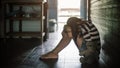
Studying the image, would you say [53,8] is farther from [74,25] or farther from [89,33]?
[89,33]

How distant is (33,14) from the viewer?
5.54 m

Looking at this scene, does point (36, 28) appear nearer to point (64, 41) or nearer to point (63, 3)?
point (64, 41)

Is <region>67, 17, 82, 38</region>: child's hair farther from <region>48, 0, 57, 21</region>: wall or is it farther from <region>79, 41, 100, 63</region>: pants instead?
<region>48, 0, 57, 21</region>: wall

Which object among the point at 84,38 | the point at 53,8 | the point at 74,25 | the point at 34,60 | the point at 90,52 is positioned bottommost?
the point at 34,60

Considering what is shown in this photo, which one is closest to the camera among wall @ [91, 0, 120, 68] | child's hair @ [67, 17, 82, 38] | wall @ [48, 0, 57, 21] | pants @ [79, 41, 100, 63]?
wall @ [91, 0, 120, 68]

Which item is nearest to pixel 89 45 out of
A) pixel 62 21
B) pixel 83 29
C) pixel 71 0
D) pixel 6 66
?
pixel 83 29

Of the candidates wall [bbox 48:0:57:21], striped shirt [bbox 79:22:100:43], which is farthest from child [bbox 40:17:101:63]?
wall [bbox 48:0:57:21]

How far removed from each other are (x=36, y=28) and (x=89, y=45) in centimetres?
272

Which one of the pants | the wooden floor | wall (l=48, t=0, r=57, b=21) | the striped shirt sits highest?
wall (l=48, t=0, r=57, b=21)

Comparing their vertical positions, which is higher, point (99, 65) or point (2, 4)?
point (2, 4)

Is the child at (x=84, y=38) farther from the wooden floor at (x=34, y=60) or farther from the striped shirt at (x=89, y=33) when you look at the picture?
the wooden floor at (x=34, y=60)

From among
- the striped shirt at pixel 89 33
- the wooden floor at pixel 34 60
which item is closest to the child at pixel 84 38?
the striped shirt at pixel 89 33

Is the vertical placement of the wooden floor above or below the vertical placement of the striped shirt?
below

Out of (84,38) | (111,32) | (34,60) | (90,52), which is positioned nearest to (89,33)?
(84,38)
